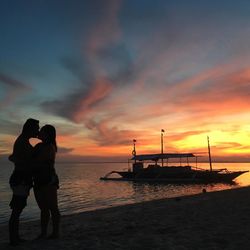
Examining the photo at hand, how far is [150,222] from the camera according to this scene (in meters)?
10.2

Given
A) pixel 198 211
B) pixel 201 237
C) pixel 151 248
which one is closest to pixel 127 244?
pixel 151 248

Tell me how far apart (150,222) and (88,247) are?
352cm

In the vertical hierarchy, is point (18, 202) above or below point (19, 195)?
below

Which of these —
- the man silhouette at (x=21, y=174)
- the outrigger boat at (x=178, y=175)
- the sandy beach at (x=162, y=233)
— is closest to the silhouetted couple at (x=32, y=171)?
the man silhouette at (x=21, y=174)

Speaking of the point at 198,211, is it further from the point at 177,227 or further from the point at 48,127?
the point at 48,127

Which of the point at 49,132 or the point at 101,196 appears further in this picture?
the point at 101,196

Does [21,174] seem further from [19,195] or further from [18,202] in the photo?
[18,202]

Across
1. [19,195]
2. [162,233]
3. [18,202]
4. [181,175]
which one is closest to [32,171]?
[19,195]

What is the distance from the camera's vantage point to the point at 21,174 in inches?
272

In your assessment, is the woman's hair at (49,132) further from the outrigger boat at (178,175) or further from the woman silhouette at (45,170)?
the outrigger boat at (178,175)

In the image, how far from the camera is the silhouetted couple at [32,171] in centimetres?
689

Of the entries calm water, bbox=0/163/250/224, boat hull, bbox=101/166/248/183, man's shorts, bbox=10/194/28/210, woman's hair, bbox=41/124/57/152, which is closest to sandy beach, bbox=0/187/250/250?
man's shorts, bbox=10/194/28/210

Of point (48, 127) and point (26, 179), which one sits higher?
point (48, 127)

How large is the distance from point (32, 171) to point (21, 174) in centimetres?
21
